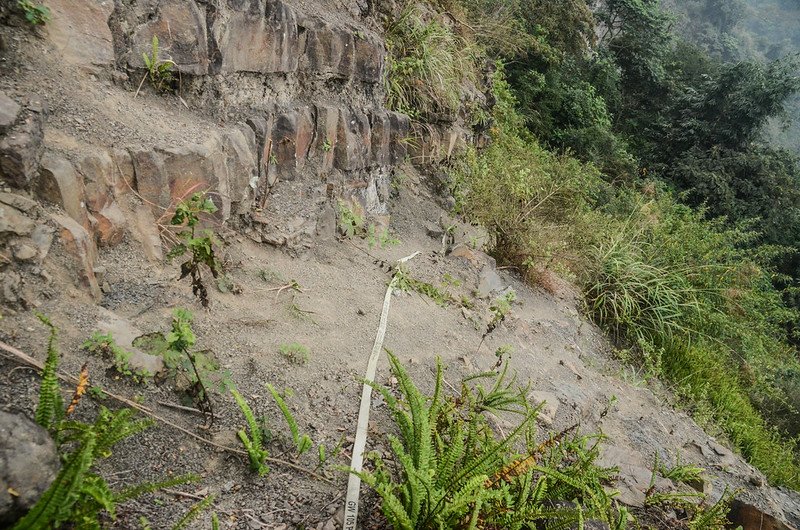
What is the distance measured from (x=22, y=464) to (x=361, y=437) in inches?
54.1

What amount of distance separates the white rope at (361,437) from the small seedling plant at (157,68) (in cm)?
206

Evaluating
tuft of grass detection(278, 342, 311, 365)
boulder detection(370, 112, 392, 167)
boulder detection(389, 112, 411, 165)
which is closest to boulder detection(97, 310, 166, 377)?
tuft of grass detection(278, 342, 311, 365)

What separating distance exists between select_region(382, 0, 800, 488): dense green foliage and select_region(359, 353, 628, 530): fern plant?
3.63 meters

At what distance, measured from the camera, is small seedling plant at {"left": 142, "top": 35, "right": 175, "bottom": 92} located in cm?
305

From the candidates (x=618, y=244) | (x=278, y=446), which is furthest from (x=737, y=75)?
(x=278, y=446)

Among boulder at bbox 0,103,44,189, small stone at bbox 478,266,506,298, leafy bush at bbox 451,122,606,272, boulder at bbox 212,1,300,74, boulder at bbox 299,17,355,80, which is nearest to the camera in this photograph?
boulder at bbox 0,103,44,189

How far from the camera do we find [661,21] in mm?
16906

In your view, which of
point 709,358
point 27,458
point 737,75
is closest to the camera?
point 27,458

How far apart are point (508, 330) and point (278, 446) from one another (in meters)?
2.94

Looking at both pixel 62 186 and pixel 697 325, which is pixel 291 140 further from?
pixel 697 325

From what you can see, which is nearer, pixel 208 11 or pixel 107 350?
pixel 107 350

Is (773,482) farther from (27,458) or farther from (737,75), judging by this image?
(737,75)

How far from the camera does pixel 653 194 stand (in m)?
11.9

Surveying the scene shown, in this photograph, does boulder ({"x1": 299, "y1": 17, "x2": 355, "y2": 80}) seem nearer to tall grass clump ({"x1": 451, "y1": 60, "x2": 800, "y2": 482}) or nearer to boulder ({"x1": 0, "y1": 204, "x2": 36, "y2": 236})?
tall grass clump ({"x1": 451, "y1": 60, "x2": 800, "y2": 482})
